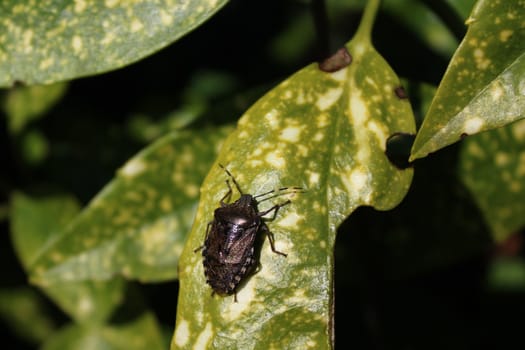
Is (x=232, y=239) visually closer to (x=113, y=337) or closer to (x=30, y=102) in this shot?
(x=113, y=337)

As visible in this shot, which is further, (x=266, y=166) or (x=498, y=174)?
(x=498, y=174)

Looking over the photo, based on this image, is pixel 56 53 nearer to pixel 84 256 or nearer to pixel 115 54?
pixel 115 54

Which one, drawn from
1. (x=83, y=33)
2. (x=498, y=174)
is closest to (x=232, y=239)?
(x=83, y=33)

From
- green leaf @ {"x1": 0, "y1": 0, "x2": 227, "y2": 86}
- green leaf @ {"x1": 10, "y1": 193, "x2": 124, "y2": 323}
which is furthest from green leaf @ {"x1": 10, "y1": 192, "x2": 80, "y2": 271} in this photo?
green leaf @ {"x1": 0, "y1": 0, "x2": 227, "y2": 86}

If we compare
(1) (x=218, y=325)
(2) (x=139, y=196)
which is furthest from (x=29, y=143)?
→ (1) (x=218, y=325)

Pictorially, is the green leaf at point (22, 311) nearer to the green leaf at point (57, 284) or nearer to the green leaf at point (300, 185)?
the green leaf at point (57, 284)

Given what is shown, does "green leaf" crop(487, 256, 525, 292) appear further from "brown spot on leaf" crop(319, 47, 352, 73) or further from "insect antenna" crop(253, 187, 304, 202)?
"insect antenna" crop(253, 187, 304, 202)

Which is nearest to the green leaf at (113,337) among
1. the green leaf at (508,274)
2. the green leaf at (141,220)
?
the green leaf at (141,220)
